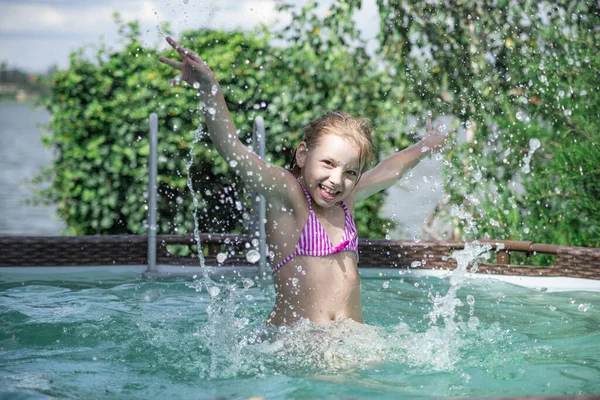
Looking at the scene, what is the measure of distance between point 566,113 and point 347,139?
2.96 m

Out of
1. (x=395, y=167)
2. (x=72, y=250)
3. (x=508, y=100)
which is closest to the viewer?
(x=395, y=167)

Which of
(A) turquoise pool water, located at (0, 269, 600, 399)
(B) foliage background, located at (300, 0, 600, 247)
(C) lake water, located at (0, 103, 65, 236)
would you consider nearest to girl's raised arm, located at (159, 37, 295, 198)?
(A) turquoise pool water, located at (0, 269, 600, 399)

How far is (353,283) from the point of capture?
10.5 ft

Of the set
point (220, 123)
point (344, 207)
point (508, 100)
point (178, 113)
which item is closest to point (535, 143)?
point (508, 100)

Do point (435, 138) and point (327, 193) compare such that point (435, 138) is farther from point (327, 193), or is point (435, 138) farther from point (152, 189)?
point (152, 189)

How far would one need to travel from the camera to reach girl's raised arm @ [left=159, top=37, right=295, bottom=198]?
2723mm

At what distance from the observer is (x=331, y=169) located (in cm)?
306

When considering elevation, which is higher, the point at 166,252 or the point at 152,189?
the point at 152,189

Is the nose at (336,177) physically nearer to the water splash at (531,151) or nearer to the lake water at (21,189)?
the water splash at (531,151)

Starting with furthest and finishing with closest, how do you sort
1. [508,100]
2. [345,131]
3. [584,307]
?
[508,100] < [584,307] < [345,131]

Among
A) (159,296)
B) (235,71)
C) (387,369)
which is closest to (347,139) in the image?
(387,369)

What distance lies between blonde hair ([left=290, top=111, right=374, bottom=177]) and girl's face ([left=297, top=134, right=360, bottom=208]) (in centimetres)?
2

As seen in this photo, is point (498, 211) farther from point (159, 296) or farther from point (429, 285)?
point (159, 296)

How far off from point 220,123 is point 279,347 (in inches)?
33.3
